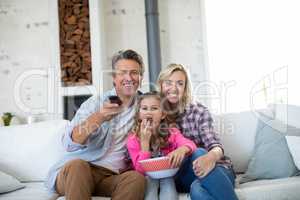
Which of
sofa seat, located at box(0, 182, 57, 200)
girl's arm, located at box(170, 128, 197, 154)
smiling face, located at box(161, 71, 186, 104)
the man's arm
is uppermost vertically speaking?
smiling face, located at box(161, 71, 186, 104)

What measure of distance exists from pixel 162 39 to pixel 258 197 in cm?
222

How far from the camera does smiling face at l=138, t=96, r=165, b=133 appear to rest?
1910 mm

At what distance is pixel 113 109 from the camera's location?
1.83 meters

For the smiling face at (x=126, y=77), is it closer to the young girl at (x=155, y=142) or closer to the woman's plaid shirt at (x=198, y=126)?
the young girl at (x=155, y=142)

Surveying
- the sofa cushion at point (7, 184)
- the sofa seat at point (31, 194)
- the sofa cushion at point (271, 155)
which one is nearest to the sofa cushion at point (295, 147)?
the sofa cushion at point (271, 155)

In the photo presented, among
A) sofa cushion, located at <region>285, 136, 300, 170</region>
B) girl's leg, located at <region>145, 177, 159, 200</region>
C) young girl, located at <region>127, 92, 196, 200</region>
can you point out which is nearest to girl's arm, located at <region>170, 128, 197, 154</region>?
young girl, located at <region>127, 92, 196, 200</region>

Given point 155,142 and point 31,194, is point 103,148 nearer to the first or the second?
point 155,142

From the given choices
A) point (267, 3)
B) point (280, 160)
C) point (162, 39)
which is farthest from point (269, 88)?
point (280, 160)

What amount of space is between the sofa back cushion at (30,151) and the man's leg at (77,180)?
515mm

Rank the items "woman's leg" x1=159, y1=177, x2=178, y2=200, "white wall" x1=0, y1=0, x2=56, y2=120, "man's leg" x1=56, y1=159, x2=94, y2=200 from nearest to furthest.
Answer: "man's leg" x1=56, y1=159, x2=94, y2=200
"woman's leg" x1=159, y1=177, x2=178, y2=200
"white wall" x1=0, y1=0, x2=56, y2=120

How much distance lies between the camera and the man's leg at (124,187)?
5.30 feet

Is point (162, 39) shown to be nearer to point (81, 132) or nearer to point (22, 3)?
point (22, 3)

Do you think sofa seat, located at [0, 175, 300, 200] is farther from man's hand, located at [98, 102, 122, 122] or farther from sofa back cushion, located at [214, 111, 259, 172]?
man's hand, located at [98, 102, 122, 122]

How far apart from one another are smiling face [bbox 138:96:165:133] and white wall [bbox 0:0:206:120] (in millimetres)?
1577
